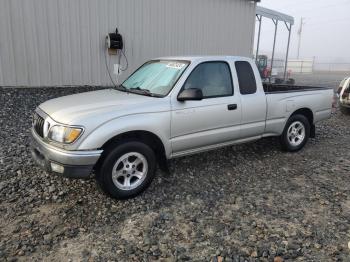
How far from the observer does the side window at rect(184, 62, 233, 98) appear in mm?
4520

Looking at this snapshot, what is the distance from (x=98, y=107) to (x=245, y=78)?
2.41 meters

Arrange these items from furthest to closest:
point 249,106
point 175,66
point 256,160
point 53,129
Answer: point 256,160 → point 249,106 → point 175,66 → point 53,129

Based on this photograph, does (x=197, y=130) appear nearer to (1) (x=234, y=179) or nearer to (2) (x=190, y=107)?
(2) (x=190, y=107)

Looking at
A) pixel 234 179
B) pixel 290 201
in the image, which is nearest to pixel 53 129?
pixel 234 179

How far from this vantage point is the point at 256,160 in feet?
18.3

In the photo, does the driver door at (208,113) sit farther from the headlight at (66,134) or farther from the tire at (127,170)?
the headlight at (66,134)

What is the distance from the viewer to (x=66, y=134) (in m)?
3.53

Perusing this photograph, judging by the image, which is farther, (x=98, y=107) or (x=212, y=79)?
(x=212, y=79)

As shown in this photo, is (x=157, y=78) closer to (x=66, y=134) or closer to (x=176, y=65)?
(x=176, y=65)

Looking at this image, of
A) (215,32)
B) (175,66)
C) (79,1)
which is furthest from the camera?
(215,32)

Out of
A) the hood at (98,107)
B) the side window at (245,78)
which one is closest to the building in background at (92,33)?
the hood at (98,107)

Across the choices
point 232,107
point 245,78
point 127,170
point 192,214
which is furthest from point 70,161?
point 245,78

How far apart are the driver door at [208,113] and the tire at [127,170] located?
0.47 m

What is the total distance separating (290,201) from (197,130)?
150 cm
